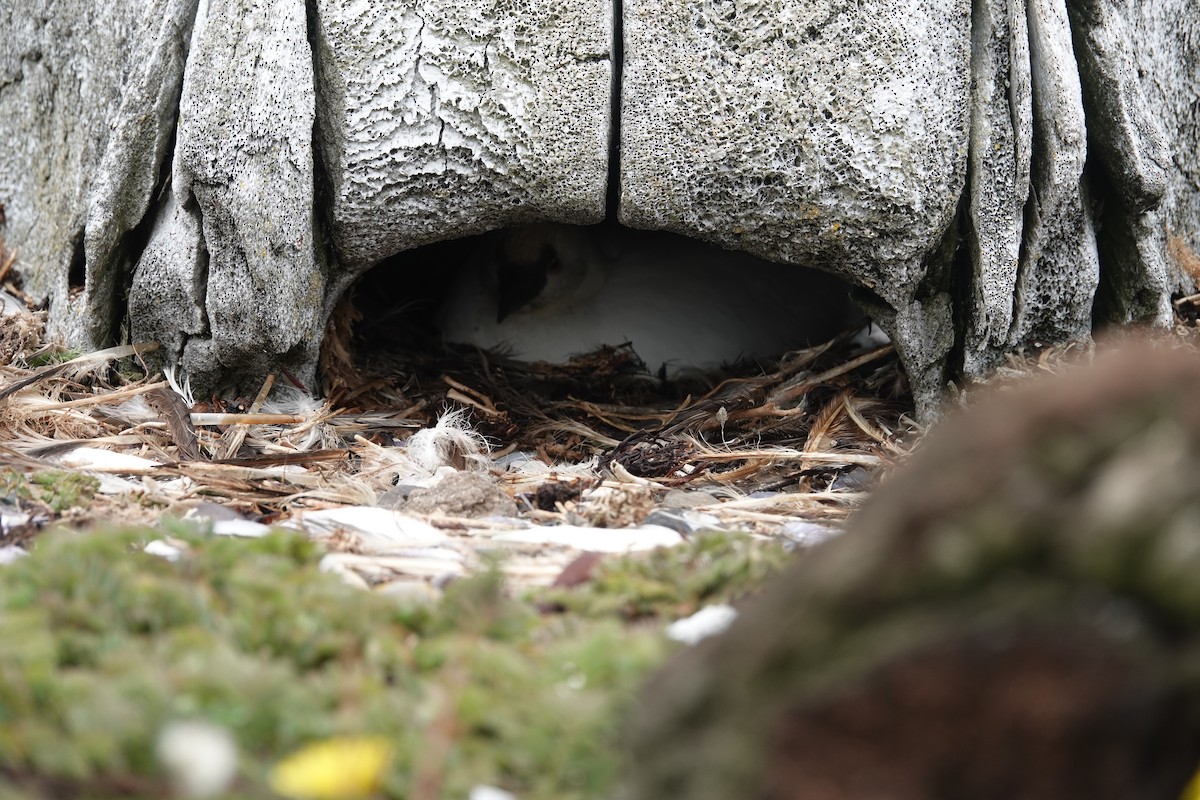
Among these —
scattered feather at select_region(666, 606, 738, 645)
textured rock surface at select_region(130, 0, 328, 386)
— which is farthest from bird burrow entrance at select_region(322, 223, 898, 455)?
scattered feather at select_region(666, 606, 738, 645)

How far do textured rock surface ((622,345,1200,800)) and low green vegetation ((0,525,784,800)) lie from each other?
0.24 m

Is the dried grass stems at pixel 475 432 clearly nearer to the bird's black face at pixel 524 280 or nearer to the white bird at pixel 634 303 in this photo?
the white bird at pixel 634 303

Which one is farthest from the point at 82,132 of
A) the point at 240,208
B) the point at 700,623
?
the point at 700,623

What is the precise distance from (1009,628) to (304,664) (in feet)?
2.42

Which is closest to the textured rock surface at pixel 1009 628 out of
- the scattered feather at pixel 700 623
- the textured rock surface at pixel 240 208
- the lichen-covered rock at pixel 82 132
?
the scattered feather at pixel 700 623

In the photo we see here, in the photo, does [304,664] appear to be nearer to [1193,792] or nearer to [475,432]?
[1193,792]

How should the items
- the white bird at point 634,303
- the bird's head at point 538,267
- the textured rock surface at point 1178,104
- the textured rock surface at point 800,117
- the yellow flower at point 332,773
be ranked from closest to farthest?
the yellow flower at point 332,773 < the textured rock surface at point 800,117 < the textured rock surface at point 1178,104 < the white bird at point 634,303 < the bird's head at point 538,267

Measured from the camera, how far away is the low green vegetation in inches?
40.8

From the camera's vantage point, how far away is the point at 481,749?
109 centimetres

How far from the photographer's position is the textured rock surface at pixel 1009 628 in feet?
2.77

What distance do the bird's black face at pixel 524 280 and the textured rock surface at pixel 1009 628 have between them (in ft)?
9.69

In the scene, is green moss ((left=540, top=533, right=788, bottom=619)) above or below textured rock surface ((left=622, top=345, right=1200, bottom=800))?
below

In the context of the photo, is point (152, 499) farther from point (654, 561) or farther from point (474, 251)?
point (474, 251)

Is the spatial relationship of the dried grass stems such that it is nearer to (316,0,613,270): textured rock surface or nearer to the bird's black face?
the bird's black face
